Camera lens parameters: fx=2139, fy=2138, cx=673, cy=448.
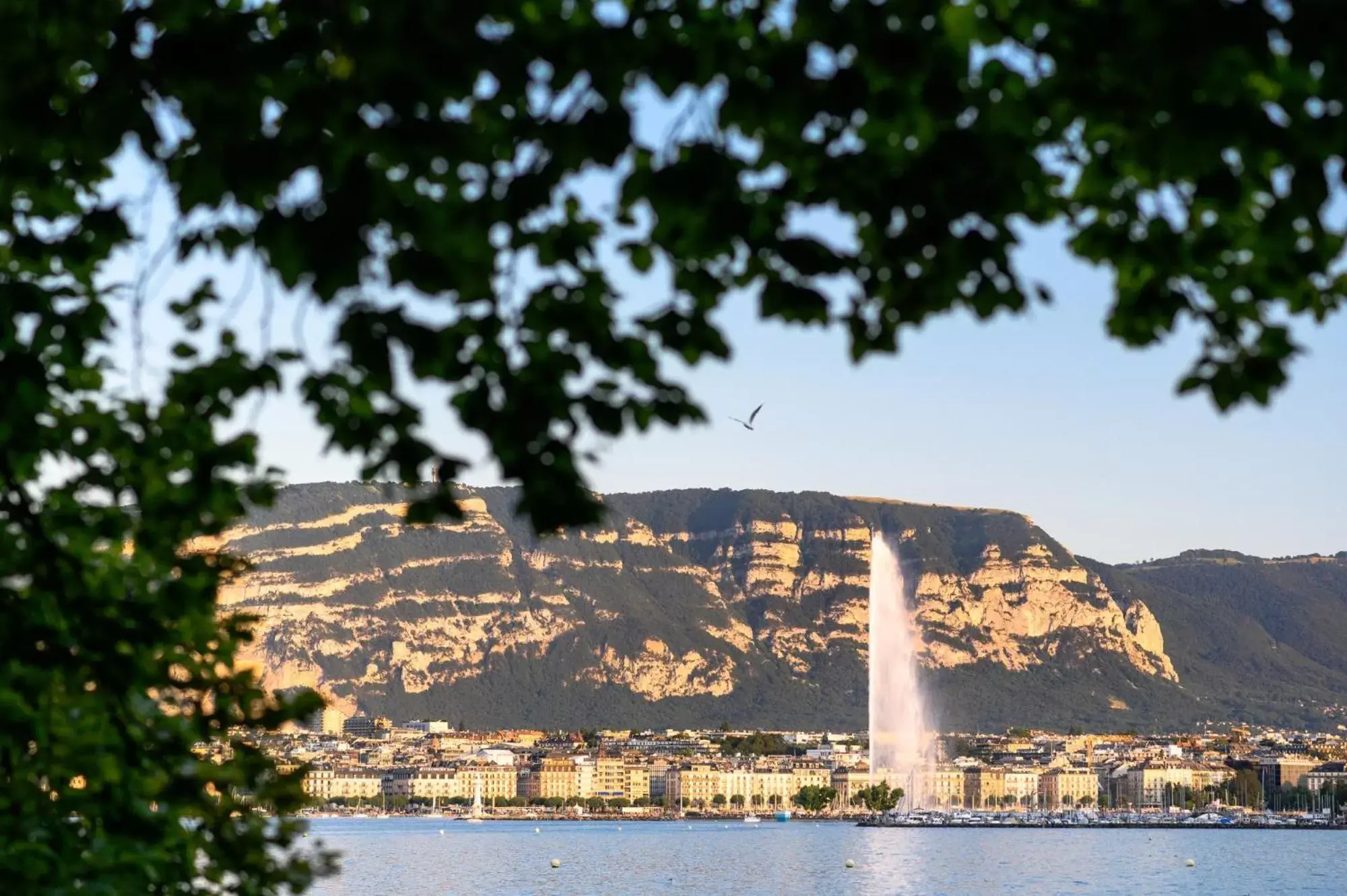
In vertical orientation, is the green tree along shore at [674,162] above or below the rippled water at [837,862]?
above

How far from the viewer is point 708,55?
5.24 metres

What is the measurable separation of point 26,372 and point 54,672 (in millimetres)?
1678

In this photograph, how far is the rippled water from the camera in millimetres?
92750

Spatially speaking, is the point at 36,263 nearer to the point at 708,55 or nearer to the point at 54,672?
the point at 54,672

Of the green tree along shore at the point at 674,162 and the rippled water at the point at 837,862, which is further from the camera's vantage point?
the rippled water at the point at 837,862

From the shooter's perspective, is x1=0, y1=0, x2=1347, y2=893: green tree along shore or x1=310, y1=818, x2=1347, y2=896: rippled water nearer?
x1=0, y1=0, x2=1347, y2=893: green tree along shore

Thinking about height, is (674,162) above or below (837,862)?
above

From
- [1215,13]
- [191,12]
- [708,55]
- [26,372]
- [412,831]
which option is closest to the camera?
[1215,13]

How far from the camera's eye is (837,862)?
389 ft

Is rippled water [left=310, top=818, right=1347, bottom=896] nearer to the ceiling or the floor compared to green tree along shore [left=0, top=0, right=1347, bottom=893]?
nearer to the floor

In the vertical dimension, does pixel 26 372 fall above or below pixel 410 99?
below

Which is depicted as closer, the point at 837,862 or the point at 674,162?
the point at 674,162

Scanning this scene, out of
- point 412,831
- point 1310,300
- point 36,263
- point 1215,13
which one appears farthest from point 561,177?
point 412,831

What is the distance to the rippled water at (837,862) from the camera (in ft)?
304
